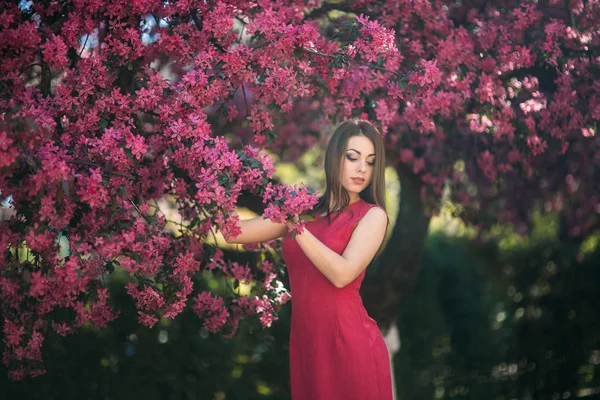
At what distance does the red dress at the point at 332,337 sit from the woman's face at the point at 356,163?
171mm

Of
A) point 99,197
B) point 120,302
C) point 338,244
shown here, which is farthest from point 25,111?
point 120,302

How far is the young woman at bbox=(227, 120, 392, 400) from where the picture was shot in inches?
153

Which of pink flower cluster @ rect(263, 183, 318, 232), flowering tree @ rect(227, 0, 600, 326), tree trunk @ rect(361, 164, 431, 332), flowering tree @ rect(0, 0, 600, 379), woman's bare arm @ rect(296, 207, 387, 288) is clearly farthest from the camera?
tree trunk @ rect(361, 164, 431, 332)

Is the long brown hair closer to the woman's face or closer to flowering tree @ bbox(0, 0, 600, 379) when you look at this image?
the woman's face

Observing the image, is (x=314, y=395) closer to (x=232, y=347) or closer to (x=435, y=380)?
(x=232, y=347)

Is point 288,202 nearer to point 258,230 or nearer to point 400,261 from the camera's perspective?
point 258,230

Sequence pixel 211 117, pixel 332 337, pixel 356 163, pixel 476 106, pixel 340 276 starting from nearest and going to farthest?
1. pixel 340 276
2. pixel 332 337
3. pixel 356 163
4. pixel 476 106
5. pixel 211 117

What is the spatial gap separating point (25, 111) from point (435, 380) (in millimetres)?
6063

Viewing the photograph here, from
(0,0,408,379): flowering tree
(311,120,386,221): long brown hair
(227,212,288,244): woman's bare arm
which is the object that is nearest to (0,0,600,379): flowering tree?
(0,0,408,379): flowering tree

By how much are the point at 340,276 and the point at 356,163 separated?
0.68 m

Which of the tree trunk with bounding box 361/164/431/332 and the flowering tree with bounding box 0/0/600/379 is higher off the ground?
the flowering tree with bounding box 0/0/600/379

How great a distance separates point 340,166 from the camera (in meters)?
4.16

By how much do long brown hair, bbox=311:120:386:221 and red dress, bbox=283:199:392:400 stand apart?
132 mm

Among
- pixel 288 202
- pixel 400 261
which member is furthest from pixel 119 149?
pixel 400 261
